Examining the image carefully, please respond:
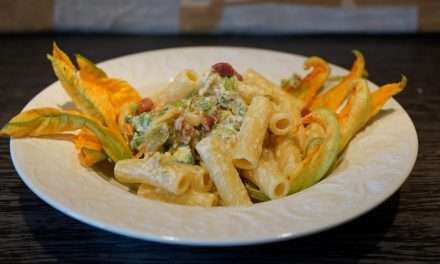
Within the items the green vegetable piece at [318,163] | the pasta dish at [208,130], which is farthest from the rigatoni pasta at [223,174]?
the green vegetable piece at [318,163]

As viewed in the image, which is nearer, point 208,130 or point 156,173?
point 156,173

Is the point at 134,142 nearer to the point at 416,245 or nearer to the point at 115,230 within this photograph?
the point at 115,230

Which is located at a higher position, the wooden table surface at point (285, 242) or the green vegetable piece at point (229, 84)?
the green vegetable piece at point (229, 84)

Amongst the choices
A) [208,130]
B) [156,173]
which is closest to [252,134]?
[208,130]

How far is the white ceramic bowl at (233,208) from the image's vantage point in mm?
850

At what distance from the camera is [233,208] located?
3.03 feet

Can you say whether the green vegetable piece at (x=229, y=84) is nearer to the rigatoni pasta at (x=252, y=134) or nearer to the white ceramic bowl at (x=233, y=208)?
the rigatoni pasta at (x=252, y=134)

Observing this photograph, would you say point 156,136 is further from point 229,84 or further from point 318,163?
point 318,163

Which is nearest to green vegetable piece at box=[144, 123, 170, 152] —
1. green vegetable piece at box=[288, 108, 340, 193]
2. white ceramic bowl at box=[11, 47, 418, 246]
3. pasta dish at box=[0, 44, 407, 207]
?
pasta dish at box=[0, 44, 407, 207]

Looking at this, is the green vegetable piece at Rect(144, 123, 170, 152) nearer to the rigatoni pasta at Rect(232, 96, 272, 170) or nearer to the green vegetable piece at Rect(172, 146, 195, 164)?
the green vegetable piece at Rect(172, 146, 195, 164)

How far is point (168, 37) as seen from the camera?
2.05 m

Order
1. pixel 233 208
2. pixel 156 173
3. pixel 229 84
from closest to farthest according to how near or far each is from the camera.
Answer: pixel 233 208 → pixel 156 173 → pixel 229 84

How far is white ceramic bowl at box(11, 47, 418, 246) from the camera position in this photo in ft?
2.79

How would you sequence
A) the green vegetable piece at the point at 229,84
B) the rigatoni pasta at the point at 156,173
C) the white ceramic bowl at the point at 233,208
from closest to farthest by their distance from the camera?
the white ceramic bowl at the point at 233,208, the rigatoni pasta at the point at 156,173, the green vegetable piece at the point at 229,84
